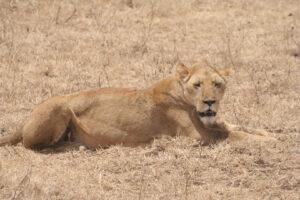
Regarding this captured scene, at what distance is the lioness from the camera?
7.63 metres

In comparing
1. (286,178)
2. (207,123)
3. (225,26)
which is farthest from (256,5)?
(286,178)

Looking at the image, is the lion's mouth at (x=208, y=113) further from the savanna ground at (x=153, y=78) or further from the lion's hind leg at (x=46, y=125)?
the lion's hind leg at (x=46, y=125)

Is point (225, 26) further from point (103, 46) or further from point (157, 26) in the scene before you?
point (103, 46)

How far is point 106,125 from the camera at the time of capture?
7707 millimetres

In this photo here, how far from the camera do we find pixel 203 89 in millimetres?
7609

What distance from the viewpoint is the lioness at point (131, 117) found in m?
7.63

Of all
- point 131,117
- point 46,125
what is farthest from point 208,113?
point 46,125

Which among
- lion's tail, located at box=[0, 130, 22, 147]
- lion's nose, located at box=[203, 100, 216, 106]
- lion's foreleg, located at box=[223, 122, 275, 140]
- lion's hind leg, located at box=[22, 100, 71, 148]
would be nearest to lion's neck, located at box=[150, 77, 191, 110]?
lion's nose, located at box=[203, 100, 216, 106]

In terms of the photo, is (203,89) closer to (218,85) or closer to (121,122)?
(218,85)

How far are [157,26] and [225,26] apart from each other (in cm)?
107

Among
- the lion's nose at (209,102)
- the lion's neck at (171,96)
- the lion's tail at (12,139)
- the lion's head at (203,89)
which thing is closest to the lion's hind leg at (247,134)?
the lion's head at (203,89)

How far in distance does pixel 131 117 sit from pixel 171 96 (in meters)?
0.44

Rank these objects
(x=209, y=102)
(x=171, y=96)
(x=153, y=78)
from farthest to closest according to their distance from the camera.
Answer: (x=153, y=78)
(x=171, y=96)
(x=209, y=102)

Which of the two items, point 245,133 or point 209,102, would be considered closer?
point 209,102
